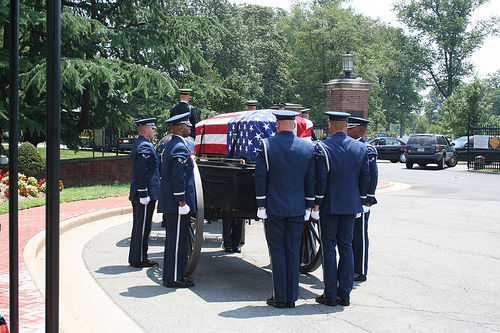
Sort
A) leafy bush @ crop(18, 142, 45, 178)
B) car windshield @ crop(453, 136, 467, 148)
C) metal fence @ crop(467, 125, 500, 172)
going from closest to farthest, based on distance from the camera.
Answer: leafy bush @ crop(18, 142, 45, 178) → metal fence @ crop(467, 125, 500, 172) → car windshield @ crop(453, 136, 467, 148)

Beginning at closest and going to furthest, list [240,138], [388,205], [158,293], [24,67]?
[158,293] → [240,138] → [388,205] → [24,67]

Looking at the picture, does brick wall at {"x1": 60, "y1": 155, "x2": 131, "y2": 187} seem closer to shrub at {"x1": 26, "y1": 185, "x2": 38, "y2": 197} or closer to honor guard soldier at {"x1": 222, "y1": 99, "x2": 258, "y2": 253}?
shrub at {"x1": 26, "y1": 185, "x2": 38, "y2": 197}

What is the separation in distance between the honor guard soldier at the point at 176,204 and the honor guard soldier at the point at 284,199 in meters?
0.98

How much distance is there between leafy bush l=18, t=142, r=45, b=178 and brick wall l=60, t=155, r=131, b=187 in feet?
3.17

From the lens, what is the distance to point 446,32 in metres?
59.7

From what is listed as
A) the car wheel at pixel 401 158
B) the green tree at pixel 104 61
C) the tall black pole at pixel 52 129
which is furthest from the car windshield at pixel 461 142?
the tall black pole at pixel 52 129

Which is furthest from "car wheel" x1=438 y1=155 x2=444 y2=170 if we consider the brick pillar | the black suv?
the brick pillar

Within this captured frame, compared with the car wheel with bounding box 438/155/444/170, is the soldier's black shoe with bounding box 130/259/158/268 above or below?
below

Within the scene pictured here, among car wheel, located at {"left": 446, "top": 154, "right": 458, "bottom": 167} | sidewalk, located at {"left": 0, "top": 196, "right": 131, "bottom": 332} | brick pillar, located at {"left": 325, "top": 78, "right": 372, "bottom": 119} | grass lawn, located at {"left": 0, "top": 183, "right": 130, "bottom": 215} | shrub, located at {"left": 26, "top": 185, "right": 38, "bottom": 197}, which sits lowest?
sidewalk, located at {"left": 0, "top": 196, "right": 131, "bottom": 332}

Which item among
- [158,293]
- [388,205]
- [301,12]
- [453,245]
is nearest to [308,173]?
[158,293]

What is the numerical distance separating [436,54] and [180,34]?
5058 cm

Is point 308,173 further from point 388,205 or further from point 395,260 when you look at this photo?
point 388,205

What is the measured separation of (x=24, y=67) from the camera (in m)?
15.2

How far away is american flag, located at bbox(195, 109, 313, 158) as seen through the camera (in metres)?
6.16
